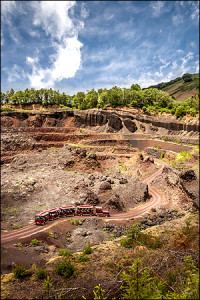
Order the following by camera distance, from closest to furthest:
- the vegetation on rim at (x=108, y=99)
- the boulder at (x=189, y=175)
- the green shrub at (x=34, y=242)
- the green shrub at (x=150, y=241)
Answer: the green shrub at (x=150, y=241), the green shrub at (x=34, y=242), the boulder at (x=189, y=175), the vegetation on rim at (x=108, y=99)

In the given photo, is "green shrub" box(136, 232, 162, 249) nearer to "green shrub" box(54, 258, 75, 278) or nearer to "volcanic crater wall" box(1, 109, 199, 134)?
"green shrub" box(54, 258, 75, 278)

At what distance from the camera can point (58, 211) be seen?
17.8 meters

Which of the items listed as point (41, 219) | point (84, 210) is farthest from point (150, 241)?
point (41, 219)

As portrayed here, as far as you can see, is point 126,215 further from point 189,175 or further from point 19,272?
point 19,272

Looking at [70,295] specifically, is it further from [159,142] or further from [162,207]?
[159,142]

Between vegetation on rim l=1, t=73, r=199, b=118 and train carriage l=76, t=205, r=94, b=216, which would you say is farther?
vegetation on rim l=1, t=73, r=199, b=118

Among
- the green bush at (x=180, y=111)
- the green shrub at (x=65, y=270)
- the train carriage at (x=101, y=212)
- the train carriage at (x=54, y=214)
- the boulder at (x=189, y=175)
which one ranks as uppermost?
the green bush at (x=180, y=111)

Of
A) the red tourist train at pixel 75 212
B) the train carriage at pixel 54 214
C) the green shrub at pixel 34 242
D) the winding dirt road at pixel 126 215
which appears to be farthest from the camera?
the red tourist train at pixel 75 212

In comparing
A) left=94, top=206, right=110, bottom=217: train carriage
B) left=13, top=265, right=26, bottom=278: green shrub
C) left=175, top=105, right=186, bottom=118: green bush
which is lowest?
left=94, top=206, right=110, bottom=217: train carriage

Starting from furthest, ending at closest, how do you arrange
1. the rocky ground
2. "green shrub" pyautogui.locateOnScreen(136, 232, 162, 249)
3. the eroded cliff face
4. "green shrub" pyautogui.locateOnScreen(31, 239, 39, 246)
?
the eroded cliff face < the rocky ground < "green shrub" pyautogui.locateOnScreen(31, 239, 39, 246) < "green shrub" pyautogui.locateOnScreen(136, 232, 162, 249)

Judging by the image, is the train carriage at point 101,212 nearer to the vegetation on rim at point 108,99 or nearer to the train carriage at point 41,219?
the train carriage at point 41,219

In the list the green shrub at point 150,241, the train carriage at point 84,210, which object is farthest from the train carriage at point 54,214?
the green shrub at point 150,241

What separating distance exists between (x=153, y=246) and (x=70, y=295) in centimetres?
726

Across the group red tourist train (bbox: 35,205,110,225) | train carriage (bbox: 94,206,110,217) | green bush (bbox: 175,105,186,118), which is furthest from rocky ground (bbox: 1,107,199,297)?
green bush (bbox: 175,105,186,118)
